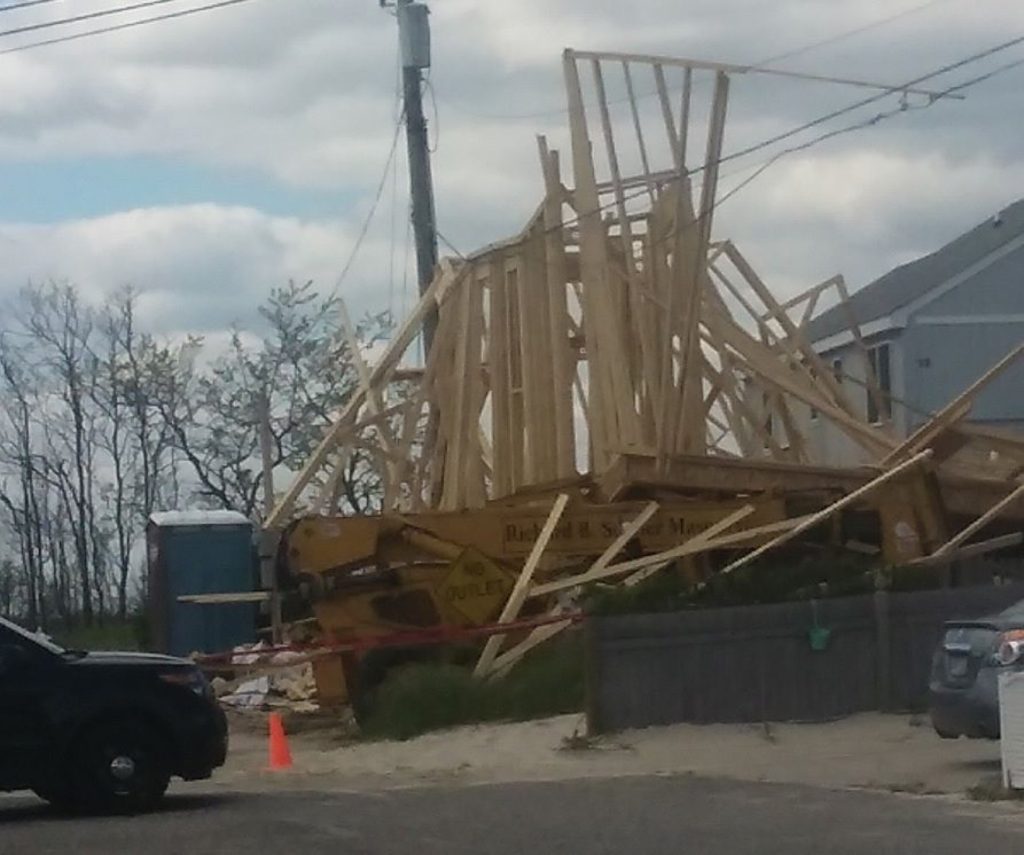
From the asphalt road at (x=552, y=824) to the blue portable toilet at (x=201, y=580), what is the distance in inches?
582

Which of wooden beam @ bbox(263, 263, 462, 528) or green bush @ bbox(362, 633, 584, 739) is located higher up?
wooden beam @ bbox(263, 263, 462, 528)

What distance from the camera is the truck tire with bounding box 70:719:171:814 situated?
15.1 metres

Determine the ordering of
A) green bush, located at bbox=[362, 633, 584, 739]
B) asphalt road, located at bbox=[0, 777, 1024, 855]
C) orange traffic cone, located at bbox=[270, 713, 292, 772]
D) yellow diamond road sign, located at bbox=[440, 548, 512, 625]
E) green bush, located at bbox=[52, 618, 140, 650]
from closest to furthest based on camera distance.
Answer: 1. asphalt road, located at bbox=[0, 777, 1024, 855]
2. orange traffic cone, located at bbox=[270, 713, 292, 772]
3. green bush, located at bbox=[362, 633, 584, 739]
4. yellow diamond road sign, located at bbox=[440, 548, 512, 625]
5. green bush, located at bbox=[52, 618, 140, 650]

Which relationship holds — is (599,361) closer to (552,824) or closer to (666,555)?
(666,555)

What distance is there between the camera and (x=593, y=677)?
19719 millimetres

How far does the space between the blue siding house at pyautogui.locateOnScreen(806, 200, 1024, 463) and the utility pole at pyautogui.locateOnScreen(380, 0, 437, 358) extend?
12.8 meters

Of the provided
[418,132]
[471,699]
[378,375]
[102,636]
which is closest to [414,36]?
[418,132]

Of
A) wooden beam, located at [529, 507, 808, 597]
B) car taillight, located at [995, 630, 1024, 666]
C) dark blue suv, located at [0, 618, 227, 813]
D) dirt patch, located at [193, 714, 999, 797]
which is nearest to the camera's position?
car taillight, located at [995, 630, 1024, 666]

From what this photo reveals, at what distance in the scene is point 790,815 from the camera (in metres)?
13.9

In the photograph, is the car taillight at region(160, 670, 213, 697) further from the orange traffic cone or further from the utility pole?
the utility pole

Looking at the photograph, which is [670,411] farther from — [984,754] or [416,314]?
[984,754]

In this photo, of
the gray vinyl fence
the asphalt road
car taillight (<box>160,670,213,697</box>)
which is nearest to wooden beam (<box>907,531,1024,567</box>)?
the gray vinyl fence

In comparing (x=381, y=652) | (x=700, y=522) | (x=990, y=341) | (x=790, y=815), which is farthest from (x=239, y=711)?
(x=990, y=341)

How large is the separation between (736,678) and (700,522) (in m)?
5.03
